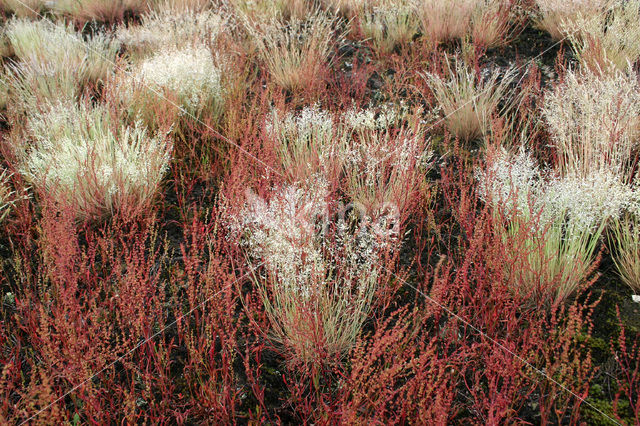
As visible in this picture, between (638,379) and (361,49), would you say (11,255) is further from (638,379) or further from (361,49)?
(361,49)

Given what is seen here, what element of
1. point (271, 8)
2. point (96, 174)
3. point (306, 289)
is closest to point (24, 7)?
point (271, 8)

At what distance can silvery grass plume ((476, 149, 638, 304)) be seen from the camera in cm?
213

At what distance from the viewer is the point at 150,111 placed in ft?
11.8

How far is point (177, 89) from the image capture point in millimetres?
3729

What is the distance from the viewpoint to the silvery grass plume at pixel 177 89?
3590 millimetres

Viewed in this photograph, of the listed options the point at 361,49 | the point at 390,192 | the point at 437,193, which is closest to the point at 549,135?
the point at 437,193

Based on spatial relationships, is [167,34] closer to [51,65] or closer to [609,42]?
[51,65]

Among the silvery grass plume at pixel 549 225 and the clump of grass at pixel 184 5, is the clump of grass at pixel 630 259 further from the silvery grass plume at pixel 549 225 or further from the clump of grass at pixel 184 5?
the clump of grass at pixel 184 5

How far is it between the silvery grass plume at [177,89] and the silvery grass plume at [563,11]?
323 cm

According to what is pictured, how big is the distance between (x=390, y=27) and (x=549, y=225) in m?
3.38

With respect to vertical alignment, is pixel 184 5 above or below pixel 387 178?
above

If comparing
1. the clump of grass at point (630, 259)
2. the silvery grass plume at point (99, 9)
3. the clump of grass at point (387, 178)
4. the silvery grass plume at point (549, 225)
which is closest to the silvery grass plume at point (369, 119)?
the clump of grass at point (387, 178)

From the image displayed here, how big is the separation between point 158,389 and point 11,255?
133 centimetres

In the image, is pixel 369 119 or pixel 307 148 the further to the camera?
pixel 369 119
